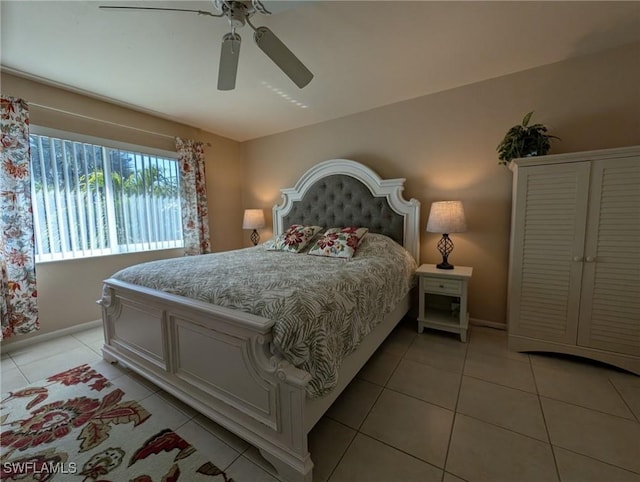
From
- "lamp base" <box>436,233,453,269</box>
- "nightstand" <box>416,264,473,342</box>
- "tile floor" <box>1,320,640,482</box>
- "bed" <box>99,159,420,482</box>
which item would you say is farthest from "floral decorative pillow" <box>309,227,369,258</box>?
"tile floor" <box>1,320,640,482</box>

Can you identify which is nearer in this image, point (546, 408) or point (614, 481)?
point (614, 481)

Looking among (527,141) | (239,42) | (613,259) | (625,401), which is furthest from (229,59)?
(625,401)

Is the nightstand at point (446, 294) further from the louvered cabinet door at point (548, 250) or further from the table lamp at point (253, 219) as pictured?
the table lamp at point (253, 219)

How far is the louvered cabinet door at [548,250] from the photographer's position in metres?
1.88

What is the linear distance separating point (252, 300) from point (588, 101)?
9.77 ft

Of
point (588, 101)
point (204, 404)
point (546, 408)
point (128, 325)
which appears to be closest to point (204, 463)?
point (204, 404)

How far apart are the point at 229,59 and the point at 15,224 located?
2.31m

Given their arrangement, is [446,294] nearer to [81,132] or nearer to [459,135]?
[459,135]

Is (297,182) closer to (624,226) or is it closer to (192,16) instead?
(192,16)

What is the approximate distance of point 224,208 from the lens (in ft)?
13.3

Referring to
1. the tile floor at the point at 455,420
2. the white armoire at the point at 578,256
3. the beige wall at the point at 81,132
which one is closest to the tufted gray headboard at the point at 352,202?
the white armoire at the point at 578,256

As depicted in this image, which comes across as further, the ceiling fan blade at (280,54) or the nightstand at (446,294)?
the nightstand at (446,294)

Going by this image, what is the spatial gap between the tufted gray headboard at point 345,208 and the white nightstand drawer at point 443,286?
0.54m

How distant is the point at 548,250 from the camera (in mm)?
1988
